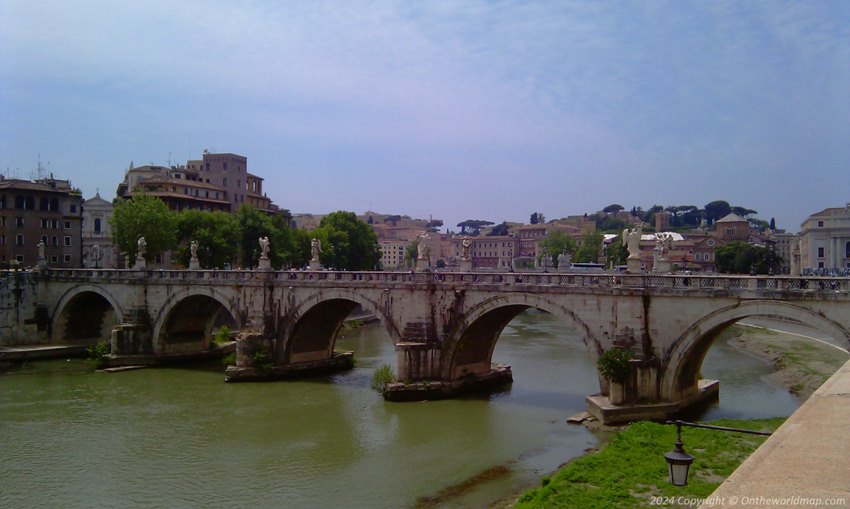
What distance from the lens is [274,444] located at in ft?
79.0

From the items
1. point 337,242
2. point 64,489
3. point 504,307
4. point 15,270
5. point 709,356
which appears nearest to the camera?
point 64,489

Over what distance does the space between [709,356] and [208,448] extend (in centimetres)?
3106

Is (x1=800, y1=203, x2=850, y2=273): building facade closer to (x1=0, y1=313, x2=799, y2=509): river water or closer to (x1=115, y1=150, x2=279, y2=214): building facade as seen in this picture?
(x1=0, y1=313, x2=799, y2=509): river water

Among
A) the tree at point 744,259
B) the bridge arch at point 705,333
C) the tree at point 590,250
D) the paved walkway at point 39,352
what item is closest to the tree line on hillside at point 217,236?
the paved walkway at point 39,352

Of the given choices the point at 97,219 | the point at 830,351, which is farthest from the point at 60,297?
the point at 830,351

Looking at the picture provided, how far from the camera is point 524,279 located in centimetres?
2866

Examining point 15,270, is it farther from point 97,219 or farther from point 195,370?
point 97,219

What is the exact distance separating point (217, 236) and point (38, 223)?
1604 centimetres

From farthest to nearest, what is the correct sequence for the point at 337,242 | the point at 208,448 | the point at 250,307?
the point at 337,242 → the point at 250,307 → the point at 208,448

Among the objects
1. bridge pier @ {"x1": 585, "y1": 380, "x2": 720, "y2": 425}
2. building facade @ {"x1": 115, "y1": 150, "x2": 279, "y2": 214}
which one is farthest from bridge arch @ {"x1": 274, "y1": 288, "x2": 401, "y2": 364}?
building facade @ {"x1": 115, "y1": 150, "x2": 279, "y2": 214}

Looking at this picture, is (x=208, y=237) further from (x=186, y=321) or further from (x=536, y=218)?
(x=536, y=218)

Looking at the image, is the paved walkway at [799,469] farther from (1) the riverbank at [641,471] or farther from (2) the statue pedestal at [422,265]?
(2) the statue pedestal at [422,265]

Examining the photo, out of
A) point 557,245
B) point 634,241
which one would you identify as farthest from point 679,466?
point 557,245

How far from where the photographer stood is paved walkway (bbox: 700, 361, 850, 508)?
412cm
